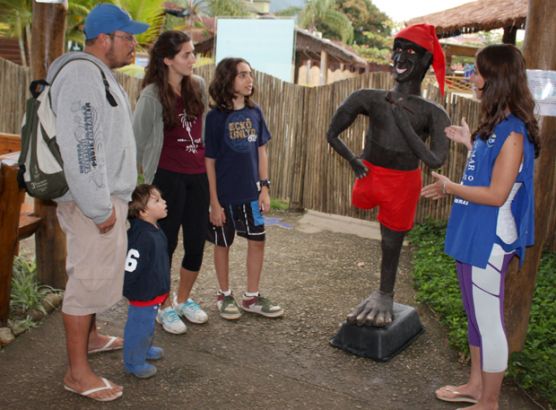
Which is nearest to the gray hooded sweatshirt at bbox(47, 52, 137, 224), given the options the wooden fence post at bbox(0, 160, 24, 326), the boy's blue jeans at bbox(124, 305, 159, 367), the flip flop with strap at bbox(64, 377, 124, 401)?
the boy's blue jeans at bbox(124, 305, 159, 367)

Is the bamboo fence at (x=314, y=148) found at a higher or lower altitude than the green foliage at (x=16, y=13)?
lower

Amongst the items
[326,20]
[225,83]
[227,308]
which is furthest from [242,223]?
[326,20]

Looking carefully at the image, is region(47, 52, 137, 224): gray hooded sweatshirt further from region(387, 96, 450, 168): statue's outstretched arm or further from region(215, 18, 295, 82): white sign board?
region(215, 18, 295, 82): white sign board

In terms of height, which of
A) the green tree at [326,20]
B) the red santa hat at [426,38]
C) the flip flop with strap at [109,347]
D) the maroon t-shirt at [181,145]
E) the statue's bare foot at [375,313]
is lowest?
the flip flop with strap at [109,347]

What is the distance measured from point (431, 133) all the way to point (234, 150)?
1255 mm

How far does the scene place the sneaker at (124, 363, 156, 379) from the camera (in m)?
3.35

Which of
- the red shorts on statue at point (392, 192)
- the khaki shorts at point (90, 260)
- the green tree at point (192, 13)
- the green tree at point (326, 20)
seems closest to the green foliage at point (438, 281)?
the red shorts on statue at point (392, 192)

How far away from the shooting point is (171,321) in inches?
157

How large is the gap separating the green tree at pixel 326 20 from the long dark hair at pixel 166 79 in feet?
113

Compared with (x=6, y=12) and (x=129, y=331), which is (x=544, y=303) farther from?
(x=6, y=12)

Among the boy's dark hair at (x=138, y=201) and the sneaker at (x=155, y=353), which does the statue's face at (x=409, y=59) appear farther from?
the sneaker at (x=155, y=353)

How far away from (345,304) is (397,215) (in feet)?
3.98

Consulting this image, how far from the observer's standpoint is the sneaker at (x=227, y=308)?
166 inches

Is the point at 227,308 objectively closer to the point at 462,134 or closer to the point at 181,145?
the point at 181,145
